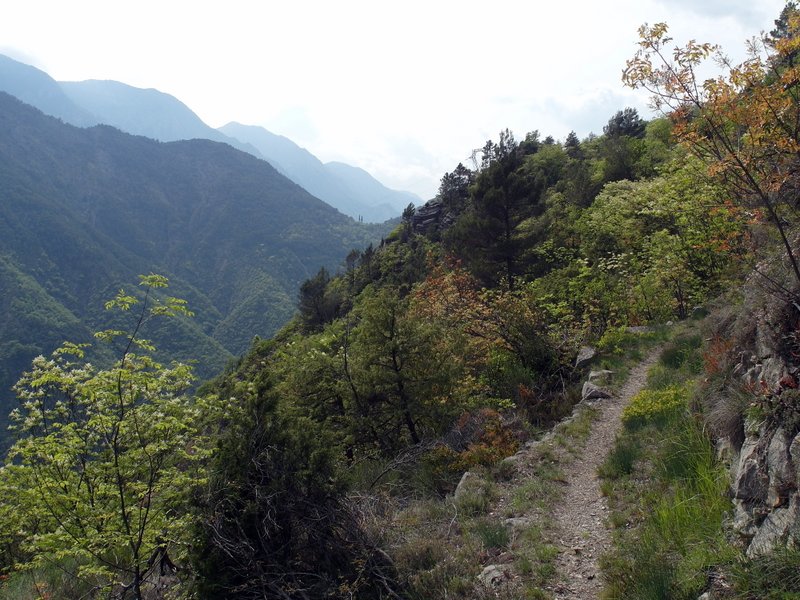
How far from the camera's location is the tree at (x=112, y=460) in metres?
5.60

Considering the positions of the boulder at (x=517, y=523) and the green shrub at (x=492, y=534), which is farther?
the boulder at (x=517, y=523)

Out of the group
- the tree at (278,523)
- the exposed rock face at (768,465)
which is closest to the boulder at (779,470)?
the exposed rock face at (768,465)

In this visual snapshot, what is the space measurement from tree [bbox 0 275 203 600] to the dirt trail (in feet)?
14.0

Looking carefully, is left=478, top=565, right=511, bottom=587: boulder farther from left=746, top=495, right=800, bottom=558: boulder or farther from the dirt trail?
left=746, top=495, right=800, bottom=558: boulder

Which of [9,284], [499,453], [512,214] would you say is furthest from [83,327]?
[499,453]

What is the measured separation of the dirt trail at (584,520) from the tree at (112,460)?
427cm

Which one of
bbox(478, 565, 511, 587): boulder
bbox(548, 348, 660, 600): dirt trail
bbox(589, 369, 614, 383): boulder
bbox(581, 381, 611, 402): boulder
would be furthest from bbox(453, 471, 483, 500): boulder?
bbox(589, 369, 614, 383): boulder

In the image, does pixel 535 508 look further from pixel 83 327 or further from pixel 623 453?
pixel 83 327

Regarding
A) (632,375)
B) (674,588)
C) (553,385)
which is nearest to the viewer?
(674,588)

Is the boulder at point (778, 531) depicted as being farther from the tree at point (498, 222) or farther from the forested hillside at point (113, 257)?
the forested hillside at point (113, 257)

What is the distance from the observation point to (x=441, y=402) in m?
9.29

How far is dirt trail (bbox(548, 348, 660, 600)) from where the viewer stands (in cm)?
425

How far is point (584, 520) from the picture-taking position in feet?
17.6

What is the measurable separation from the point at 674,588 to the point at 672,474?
7.34 ft
